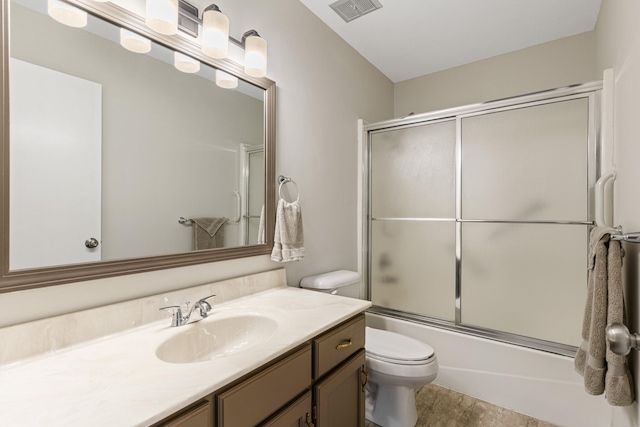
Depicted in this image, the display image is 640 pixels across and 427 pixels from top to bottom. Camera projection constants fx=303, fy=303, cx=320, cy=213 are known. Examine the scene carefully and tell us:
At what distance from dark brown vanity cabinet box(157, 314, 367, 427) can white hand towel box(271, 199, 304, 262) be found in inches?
20.5

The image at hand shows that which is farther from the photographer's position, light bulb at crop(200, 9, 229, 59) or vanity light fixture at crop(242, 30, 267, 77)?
vanity light fixture at crop(242, 30, 267, 77)

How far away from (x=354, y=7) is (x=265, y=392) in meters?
2.16

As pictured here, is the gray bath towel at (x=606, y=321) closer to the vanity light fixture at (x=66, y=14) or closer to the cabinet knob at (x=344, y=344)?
the cabinet knob at (x=344, y=344)

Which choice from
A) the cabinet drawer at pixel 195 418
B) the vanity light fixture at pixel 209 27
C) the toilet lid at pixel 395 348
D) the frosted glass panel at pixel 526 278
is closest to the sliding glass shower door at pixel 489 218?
the frosted glass panel at pixel 526 278

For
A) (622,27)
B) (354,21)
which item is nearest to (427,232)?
(622,27)

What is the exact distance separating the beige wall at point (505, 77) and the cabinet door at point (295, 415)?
2.67m

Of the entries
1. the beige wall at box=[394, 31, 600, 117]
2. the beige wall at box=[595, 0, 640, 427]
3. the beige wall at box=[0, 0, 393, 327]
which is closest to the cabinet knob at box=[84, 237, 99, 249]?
the beige wall at box=[0, 0, 393, 327]

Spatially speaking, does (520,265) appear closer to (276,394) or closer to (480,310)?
(480,310)

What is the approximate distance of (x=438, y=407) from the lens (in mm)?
1918

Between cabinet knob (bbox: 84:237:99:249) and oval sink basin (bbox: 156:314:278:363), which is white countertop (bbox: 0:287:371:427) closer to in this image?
oval sink basin (bbox: 156:314:278:363)

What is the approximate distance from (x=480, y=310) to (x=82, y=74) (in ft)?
7.97

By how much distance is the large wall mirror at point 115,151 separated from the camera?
89 centimetres

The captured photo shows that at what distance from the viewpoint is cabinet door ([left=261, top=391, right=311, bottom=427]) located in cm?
94

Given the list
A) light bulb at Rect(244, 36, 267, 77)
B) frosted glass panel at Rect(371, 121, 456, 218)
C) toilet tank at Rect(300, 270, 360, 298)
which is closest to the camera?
light bulb at Rect(244, 36, 267, 77)
